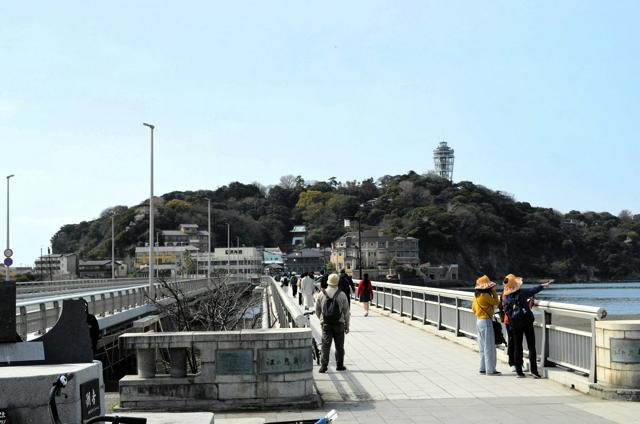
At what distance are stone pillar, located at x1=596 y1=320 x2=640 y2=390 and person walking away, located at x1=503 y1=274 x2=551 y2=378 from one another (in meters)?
1.84

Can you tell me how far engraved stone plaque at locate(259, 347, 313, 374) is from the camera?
34.1ft

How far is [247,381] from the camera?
10359mm

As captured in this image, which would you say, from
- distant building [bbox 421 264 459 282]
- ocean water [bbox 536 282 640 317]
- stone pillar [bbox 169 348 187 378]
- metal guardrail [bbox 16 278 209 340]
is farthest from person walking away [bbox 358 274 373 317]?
distant building [bbox 421 264 459 282]

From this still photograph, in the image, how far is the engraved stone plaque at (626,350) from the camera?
35.0ft

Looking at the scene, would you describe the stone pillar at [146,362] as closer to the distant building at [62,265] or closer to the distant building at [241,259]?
the distant building at [62,265]

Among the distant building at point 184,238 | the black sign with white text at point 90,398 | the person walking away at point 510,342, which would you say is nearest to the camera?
the black sign with white text at point 90,398

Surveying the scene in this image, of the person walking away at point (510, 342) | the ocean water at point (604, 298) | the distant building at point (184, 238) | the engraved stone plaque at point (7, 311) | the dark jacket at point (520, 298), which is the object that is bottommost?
the ocean water at point (604, 298)

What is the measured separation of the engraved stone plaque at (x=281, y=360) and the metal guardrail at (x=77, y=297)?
312 inches

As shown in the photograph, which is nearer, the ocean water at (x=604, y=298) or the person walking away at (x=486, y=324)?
the person walking away at (x=486, y=324)

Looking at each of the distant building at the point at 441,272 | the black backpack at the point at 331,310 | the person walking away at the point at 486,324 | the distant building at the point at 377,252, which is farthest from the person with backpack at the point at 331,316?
the distant building at the point at 441,272

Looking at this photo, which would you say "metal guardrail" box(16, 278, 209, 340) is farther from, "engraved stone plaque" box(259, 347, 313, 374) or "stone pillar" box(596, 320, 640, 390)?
"stone pillar" box(596, 320, 640, 390)

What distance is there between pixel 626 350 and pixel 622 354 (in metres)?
0.07

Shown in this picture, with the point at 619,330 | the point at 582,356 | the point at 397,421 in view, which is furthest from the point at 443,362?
the point at 397,421

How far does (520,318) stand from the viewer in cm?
1275
